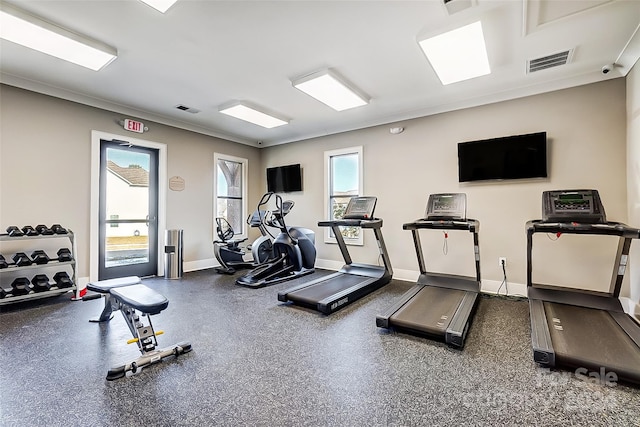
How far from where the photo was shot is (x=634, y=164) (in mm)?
3160

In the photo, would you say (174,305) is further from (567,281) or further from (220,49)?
(567,281)

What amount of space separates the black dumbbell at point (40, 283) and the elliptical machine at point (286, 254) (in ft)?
7.75

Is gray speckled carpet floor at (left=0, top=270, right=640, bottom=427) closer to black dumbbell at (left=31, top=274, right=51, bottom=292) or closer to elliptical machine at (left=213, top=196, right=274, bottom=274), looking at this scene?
black dumbbell at (left=31, top=274, right=51, bottom=292)

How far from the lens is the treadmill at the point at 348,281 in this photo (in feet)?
11.4

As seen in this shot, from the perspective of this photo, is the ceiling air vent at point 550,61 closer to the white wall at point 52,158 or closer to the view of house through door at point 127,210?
the white wall at point 52,158

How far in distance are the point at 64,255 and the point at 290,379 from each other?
3698mm

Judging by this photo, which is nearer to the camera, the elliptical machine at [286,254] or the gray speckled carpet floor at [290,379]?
the gray speckled carpet floor at [290,379]

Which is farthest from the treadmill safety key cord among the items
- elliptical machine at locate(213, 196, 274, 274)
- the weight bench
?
the weight bench

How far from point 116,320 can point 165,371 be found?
4.84ft

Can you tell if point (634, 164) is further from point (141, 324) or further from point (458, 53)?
point (141, 324)

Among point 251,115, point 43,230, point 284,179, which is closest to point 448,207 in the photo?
point 251,115

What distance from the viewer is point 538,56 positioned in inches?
123

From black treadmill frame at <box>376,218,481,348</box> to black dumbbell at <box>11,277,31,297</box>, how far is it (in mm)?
4171

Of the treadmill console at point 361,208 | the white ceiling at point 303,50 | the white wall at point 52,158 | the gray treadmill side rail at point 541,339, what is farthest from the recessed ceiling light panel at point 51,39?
the gray treadmill side rail at point 541,339
